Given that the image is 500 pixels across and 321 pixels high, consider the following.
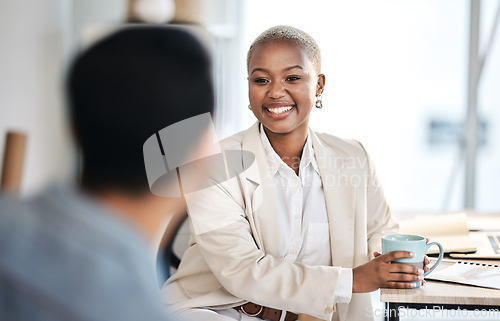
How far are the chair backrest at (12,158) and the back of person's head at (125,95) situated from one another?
79cm

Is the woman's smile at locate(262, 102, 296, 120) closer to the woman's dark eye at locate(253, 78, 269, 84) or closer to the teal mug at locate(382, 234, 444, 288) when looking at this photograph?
the woman's dark eye at locate(253, 78, 269, 84)

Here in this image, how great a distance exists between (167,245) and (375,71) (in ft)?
8.10

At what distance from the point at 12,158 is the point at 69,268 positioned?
1.01 meters

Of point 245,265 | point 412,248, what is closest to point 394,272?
point 412,248

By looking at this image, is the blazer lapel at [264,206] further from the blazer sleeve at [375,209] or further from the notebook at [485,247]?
the notebook at [485,247]

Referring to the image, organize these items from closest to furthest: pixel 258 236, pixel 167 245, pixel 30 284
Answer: pixel 30 284 → pixel 258 236 → pixel 167 245

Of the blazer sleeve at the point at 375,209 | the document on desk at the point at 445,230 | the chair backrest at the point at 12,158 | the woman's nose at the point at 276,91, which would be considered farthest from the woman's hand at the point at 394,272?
the chair backrest at the point at 12,158

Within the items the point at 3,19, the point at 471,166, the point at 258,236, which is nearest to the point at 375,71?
the point at 471,166

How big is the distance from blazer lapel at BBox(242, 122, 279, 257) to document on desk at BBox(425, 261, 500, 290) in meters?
0.40

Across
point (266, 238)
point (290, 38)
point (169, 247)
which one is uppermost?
point (290, 38)

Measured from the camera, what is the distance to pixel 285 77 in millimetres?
1586

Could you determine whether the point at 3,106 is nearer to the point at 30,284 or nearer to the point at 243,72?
the point at 243,72

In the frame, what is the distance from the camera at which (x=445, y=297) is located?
124 cm

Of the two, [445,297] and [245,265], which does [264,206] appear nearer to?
[245,265]
